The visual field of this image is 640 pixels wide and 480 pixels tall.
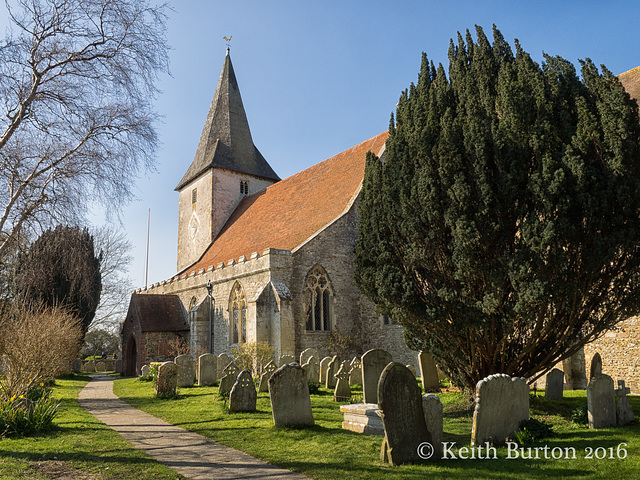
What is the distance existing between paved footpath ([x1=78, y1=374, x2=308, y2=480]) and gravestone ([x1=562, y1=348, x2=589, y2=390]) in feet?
29.6

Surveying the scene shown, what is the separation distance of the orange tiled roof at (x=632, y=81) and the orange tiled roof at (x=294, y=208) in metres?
7.92

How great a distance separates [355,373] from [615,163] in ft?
25.7

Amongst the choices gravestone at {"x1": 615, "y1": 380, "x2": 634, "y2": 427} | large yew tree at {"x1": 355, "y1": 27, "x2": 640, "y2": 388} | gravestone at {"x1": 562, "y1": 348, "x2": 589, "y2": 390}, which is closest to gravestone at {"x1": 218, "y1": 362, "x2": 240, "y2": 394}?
large yew tree at {"x1": 355, "y1": 27, "x2": 640, "y2": 388}

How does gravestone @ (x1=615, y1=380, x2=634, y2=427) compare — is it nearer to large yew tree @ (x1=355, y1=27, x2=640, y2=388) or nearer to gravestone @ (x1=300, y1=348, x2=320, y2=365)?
large yew tree @ (x1=355, y1=27, x2=640, y2=388)

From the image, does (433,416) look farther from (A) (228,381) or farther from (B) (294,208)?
(B) (294,208)

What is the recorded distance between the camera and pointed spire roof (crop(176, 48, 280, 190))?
26734 millimetres

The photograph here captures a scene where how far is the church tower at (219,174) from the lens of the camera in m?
26.0

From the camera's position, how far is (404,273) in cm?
860

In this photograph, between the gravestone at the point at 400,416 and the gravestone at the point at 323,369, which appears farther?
the gravestone at the point at 323,369

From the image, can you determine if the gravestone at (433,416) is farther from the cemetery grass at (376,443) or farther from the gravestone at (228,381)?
the gravestone at (228,381)

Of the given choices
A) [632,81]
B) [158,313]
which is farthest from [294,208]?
[632,81]

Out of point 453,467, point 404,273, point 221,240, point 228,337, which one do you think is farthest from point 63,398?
point 221,240

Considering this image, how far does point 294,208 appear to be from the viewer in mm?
20297

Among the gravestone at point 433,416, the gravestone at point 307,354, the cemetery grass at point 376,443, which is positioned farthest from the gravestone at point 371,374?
the gravestone at point 307,354
